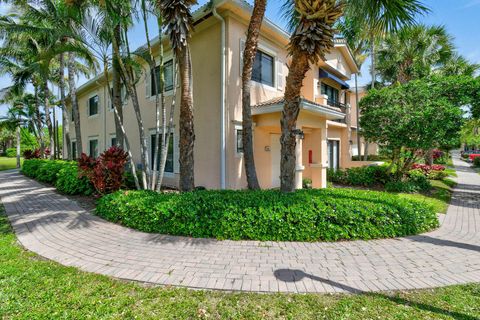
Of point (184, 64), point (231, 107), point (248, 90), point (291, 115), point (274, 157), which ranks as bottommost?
point (274, 157)

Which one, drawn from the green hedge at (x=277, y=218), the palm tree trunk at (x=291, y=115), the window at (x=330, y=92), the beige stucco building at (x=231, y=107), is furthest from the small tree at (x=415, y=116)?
the palm tree trunk at (x=291, y=115)

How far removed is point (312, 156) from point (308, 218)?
620 cm

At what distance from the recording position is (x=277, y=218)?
5.09 m

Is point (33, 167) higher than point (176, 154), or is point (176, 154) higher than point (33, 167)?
point (176, 154)

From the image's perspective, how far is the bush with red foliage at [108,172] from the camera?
777 centimetres

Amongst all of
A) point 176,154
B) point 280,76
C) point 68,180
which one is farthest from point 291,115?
point 68,180

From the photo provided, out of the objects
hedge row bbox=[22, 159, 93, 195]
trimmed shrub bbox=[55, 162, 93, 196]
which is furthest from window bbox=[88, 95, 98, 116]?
trimmed shrub bbox=[55, 162, 93, 196]

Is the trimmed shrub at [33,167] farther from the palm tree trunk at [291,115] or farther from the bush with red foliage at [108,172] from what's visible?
the palm tree trunk at [291,115]

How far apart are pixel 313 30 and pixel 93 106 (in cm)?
1916

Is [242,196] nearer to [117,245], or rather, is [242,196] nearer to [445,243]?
[117,245]

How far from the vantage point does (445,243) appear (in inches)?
200

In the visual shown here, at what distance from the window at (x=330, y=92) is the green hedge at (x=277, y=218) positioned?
38.5 ft

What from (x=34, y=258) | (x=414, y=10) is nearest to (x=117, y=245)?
(x=34, y=258)

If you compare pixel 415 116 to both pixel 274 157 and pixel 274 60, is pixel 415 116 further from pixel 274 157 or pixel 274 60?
pixel 274 60
